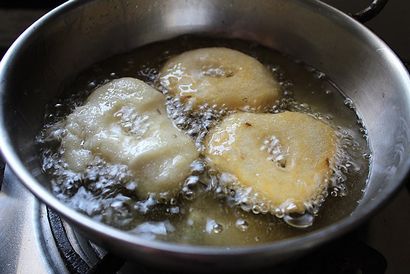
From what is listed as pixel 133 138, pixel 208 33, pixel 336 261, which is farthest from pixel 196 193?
pixel 208 33

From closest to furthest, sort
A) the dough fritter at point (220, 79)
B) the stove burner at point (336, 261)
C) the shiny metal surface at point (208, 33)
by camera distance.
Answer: the shiny metal surface at point (208, 33) < the stove burner at point (336, 261) < the dough fritter at point (220, 79)

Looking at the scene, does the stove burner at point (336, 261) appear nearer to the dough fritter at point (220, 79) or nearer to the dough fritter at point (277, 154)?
the dough fritter at point (277, 154)

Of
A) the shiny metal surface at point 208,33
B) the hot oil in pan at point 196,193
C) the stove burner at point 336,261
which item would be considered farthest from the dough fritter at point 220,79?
the stove burner at point 336,261

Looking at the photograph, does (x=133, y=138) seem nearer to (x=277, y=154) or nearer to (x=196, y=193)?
(x=196, y=193)

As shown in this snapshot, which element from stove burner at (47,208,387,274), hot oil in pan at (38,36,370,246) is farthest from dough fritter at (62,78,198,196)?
stove burner at (47,208,387,274)

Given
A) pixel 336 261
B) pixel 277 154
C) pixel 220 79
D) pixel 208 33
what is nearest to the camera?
pixel 336 261

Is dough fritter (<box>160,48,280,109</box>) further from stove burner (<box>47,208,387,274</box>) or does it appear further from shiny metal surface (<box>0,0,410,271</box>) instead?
stove burner (<box>47,208,387,274</box>)
